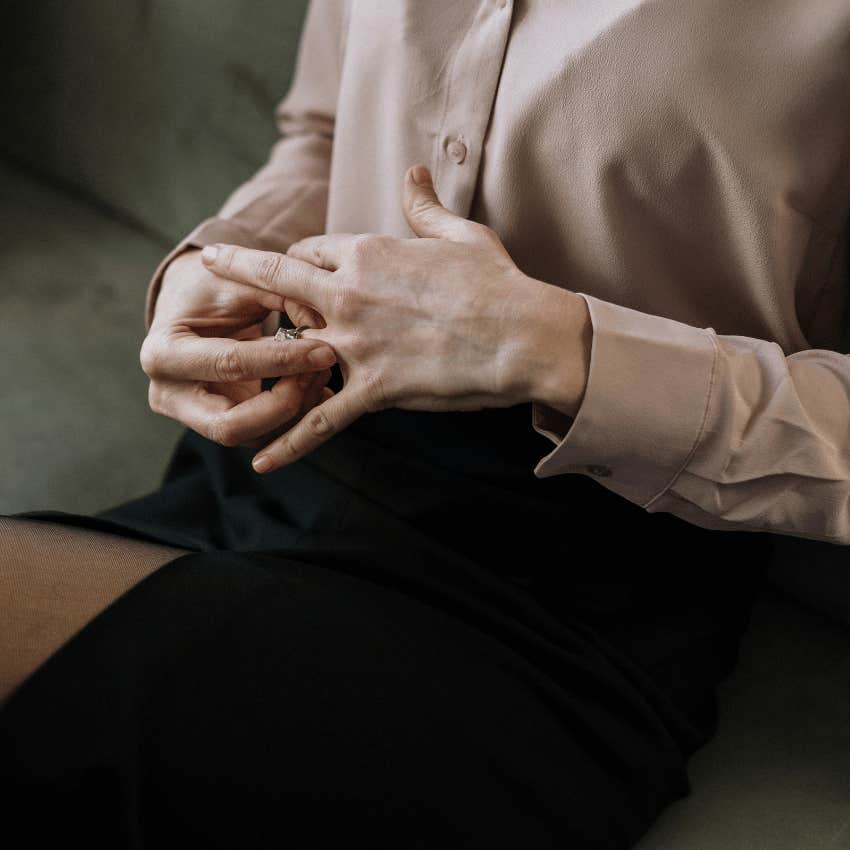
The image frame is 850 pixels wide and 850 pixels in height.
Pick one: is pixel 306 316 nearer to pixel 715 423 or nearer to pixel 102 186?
pixel 715 423

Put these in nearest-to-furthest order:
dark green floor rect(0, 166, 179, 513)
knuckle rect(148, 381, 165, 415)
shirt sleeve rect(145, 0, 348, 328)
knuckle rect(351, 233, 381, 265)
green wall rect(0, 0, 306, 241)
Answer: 1. knuckle rect(351, 233, 381, 265)
2. knuckle rect(148, 381, 165, 415)
3. shirt sleeve rect(145, 0, 348, 328)
4. dark green floor rect(0, 166, 179, 513)
5. green wall rect(0, 0, 306, 241)

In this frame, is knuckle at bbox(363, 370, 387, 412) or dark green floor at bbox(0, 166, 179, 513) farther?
dark green floor at bbox(0, 166, 179, 513)

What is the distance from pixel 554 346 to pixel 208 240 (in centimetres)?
38

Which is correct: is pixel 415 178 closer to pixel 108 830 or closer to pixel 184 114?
pixel 108 830

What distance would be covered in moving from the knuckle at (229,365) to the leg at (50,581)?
137 millimetres

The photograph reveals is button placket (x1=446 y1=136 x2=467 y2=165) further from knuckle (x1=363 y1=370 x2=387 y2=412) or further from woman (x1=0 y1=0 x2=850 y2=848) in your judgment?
knuckle (x1=363 y1=370 x2=387 y2=412)

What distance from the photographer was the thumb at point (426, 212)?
588mm

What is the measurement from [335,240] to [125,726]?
349 mm

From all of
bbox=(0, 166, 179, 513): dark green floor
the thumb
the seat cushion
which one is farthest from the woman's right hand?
the seat cushion

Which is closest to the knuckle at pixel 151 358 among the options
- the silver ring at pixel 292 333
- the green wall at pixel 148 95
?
the silver ring at pixel 292 333

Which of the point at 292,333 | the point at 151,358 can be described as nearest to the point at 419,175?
the point at 292,333

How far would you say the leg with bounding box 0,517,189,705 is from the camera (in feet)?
1.82

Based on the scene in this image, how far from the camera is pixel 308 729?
509 millimetres

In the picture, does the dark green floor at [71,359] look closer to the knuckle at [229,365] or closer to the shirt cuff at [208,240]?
the shirt cuff at [208,240]
